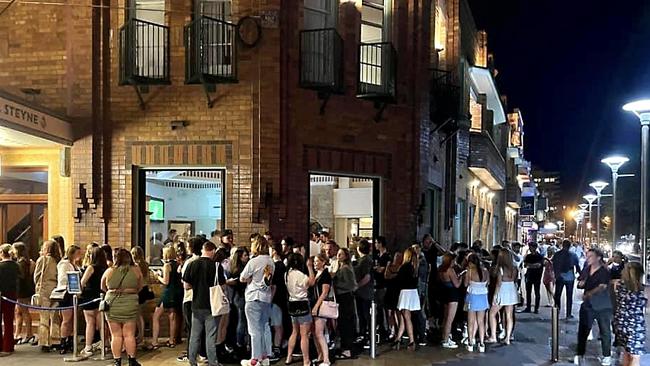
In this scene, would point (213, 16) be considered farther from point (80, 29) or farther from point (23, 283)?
point (23, 283)

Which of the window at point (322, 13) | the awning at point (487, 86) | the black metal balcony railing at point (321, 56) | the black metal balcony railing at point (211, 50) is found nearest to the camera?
the black metal balcony railing at point (211, 50)

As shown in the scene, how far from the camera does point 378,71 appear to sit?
47.5ft

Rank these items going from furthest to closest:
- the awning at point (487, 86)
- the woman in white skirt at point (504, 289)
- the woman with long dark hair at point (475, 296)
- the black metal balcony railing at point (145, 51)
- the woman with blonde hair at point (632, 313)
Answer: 1. the awning at point (487, 86)
2. the black metal balcony railing at point (145, 51)
3. the woman in white skirt at point (504, 289)
4. the woman with long dark hair at point (475, 296)
5. the woman with blonde hair at point (632, 313)

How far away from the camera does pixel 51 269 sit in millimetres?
11195

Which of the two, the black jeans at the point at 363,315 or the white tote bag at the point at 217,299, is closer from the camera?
the white tote bag at the point at 217,299

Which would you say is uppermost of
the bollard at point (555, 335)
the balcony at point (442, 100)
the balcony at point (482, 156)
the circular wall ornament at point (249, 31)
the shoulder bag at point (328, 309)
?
the circular wall ornament at point (249, 31)

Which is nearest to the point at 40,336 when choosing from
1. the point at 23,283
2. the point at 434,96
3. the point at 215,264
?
the point at 23,283

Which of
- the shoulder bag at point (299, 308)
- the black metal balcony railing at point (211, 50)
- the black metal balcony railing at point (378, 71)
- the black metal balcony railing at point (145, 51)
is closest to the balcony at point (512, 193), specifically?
the black metal balcony railing at point (378, 71)

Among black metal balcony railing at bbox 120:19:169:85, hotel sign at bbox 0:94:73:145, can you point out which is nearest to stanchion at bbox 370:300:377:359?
black metal balcony railing at bbox 120:19:169:85

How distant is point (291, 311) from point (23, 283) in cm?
512

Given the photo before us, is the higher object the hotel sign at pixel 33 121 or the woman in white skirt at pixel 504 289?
the hotel sign at pixel 33 121

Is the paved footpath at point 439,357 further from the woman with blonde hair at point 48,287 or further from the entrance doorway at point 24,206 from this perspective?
the entrance doorway at point 24,206

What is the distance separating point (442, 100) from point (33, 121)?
982cm

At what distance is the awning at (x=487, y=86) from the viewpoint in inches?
979
